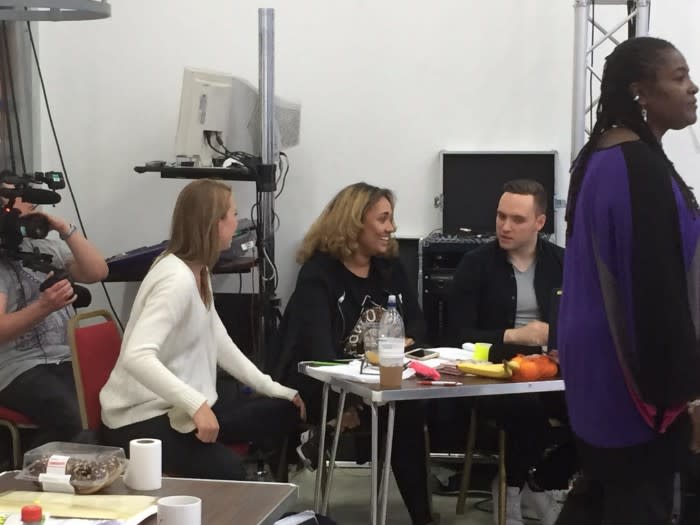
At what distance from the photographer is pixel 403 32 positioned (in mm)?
4828

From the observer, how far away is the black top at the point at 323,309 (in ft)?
11.3

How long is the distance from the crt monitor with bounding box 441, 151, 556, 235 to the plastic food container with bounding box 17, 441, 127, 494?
3.05 metres

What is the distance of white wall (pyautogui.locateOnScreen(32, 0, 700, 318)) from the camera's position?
4.79 metres

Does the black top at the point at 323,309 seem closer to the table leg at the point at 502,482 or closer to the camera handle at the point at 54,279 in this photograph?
the table leg at the point at 502,482

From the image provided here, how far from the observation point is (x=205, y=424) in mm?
2686

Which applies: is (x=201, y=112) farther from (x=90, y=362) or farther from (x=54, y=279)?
(x=90, y=362)

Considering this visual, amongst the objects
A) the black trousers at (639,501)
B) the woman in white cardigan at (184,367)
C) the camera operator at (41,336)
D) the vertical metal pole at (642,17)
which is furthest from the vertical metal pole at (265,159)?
the black trousers at (639,501)

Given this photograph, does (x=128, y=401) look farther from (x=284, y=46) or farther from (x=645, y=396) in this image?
(x=284, y=46)

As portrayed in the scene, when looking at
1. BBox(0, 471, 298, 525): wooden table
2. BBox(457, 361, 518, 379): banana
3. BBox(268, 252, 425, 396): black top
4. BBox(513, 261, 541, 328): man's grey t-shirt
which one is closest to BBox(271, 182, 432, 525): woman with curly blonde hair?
BBox(268, 252, 425, 396): black top

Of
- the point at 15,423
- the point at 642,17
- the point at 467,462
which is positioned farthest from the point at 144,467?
the point at 642,17

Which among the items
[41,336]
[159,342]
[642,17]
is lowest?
[41,336]

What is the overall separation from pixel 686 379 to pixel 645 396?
0.26 feet

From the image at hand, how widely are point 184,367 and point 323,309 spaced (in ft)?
2.36

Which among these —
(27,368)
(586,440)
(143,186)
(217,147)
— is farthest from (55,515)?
(143,186)
